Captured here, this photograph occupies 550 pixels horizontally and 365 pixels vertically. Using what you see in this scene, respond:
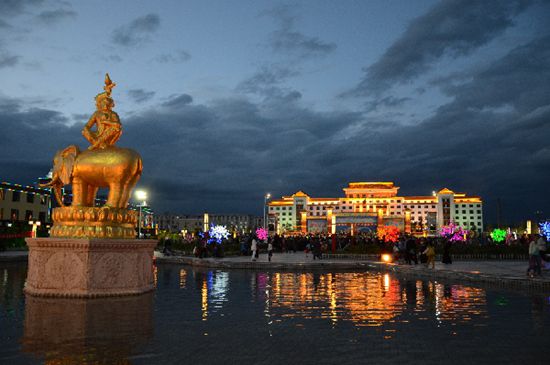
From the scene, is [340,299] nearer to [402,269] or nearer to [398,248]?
[402,269]

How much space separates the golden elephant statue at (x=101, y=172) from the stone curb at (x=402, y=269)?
1086 cm

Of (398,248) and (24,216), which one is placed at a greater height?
(24,216)

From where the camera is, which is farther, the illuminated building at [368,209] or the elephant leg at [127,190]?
the illuminated building at [368,209]

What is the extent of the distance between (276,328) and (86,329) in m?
2.88

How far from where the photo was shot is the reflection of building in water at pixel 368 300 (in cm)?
870

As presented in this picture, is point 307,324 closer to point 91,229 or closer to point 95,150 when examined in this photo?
point 91,229

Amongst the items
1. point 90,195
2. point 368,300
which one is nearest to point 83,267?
point 90,195

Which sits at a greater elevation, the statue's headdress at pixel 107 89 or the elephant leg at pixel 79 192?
the statue's headdress at pixel 107 89

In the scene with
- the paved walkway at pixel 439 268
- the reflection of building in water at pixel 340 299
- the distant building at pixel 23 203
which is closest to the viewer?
the reflection of building in water at pixel 340 299

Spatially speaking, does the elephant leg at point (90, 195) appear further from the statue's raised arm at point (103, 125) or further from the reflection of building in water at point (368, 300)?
the reflection of building in water at point (368, 300)

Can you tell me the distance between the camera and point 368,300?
10703 millimetres

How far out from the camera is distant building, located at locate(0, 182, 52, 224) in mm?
53000

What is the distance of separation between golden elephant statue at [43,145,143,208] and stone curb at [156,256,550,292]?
10.9 m

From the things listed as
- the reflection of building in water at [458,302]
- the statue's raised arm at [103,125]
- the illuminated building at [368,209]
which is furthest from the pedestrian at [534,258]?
the illuminated building at [368,209]
